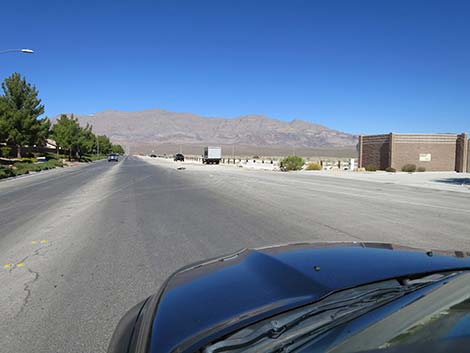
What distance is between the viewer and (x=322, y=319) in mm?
2109

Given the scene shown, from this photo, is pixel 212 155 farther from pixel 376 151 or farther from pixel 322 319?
pixel 322 319

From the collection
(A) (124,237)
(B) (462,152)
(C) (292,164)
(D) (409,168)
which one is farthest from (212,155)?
(A) (124,237)

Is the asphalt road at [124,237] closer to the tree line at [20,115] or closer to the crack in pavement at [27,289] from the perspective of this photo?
the crack in pavement at [27,289]

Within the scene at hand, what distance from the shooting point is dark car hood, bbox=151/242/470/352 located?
2111mm

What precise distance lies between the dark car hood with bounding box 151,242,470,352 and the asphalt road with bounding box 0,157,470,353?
4.64 ft

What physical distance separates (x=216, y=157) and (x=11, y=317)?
235 ft

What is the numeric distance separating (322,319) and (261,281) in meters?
0.59

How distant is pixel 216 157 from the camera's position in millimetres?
75812

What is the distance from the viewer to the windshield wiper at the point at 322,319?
1.96 meters

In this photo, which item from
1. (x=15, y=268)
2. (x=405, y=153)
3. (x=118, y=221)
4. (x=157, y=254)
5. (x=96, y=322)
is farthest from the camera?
(x=405, y=153)

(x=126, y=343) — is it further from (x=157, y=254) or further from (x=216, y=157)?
(x=216, y=157)

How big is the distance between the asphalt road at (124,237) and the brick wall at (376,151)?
31026 mm

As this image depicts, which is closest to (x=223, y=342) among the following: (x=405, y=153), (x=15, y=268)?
(x=15, y=268)

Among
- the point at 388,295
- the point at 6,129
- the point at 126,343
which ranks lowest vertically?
the point at 126,343
